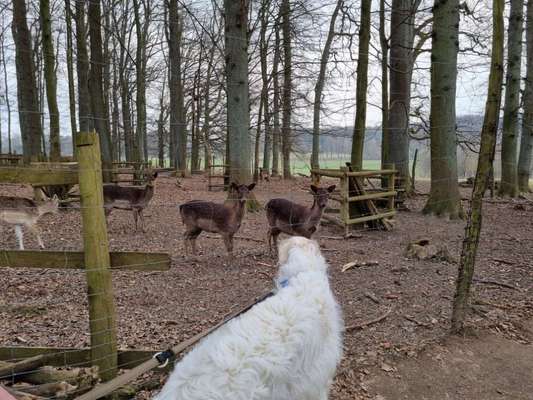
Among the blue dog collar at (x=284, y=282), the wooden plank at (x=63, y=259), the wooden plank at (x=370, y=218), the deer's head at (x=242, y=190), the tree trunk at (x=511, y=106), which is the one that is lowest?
the wooden plank at (x=370, y=218)

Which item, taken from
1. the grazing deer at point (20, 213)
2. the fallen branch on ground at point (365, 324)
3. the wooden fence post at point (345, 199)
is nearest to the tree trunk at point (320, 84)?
the wooden fence post at point (345, 199)

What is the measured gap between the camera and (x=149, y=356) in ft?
10.3

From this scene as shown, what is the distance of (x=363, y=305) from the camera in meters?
5.02

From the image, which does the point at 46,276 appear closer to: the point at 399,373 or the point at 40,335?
the point at 40,335

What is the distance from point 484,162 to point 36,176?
4.04 metres

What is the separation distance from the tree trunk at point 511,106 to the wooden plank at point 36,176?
14653mm

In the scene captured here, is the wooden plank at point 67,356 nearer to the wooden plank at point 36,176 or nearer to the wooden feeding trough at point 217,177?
the wooden plank at point 36,176

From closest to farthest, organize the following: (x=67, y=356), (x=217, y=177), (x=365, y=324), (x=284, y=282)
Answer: (x=284, y=282) < (x=67, y=356) < (x=365, y=324) < (x=217, y=177)

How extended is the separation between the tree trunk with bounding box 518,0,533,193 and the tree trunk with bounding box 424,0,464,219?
6223 millimetres

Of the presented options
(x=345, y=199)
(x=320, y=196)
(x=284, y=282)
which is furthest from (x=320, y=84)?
(x=284, y=282)

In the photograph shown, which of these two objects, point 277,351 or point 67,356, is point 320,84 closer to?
point 67,356

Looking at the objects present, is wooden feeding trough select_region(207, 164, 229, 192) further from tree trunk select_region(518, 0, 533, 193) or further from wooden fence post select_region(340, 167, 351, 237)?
tree trunk select_region(518, 0, 533, 193)

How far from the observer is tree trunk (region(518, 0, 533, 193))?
14.2 meters

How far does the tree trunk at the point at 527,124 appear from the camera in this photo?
1417cm
